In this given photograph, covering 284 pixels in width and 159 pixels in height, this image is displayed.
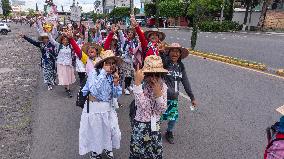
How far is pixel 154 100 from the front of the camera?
4.61m

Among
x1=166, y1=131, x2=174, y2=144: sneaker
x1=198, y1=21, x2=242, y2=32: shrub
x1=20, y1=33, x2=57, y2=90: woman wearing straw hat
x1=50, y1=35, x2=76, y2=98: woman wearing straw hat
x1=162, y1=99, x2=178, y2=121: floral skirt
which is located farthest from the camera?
x1=198, y1=21, x2=242, y2=32: shrub

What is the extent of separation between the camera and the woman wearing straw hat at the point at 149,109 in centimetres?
452

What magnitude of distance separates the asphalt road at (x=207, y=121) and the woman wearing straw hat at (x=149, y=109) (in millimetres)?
1555

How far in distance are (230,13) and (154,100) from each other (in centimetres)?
5299

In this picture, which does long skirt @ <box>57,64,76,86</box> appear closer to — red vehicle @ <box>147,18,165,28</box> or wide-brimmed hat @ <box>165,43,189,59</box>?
wide-brimmed hat @ <box>165,43,189,59</box>

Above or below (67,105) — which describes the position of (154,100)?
above

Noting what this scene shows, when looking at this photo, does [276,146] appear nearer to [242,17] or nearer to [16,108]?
[16,108]

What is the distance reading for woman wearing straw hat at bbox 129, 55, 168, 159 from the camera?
452 cm

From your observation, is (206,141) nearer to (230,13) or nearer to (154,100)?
(154,100)

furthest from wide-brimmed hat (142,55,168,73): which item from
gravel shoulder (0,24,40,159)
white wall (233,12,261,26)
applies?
white wall (233,12,261,26)

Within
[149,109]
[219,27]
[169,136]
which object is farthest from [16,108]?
[219,27]

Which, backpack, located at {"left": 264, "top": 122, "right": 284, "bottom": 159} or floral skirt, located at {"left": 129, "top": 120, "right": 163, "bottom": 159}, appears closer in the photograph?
backpack, located at {"left": 264, "top": 122, "right": 284, "bottom": 159}

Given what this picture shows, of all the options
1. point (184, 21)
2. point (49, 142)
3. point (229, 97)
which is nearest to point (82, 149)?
point (49, 142)

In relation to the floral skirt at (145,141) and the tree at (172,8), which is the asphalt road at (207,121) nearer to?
the floral skirt at (145,141)
